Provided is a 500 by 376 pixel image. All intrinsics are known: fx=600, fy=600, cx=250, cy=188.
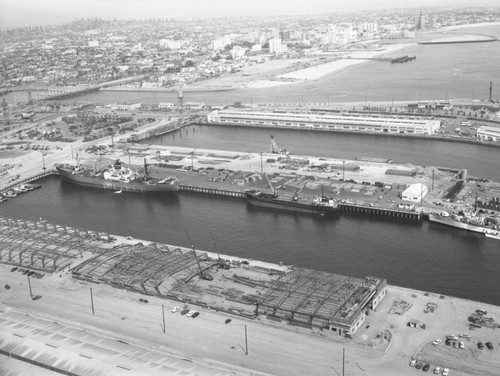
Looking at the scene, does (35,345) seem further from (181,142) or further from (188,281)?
(181,142)

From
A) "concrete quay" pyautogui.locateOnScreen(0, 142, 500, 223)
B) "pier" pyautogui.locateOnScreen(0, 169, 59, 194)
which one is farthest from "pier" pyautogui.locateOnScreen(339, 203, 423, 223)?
"pier" pyautogui.locateOnScreen(0, 169, 59, 194)

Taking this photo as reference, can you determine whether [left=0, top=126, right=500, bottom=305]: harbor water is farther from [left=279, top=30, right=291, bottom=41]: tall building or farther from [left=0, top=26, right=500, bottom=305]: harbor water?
[left=279, top=30, right=291, bottom=41]: tall building

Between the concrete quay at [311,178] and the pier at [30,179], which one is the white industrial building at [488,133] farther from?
the pier at [30,179]

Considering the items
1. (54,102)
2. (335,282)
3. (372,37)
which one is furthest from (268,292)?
(372,37)

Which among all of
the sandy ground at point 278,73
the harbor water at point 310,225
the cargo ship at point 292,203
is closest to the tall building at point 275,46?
the sandy ground at point 278,73

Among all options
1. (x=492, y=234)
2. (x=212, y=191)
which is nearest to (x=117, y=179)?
(x=212, y=191)

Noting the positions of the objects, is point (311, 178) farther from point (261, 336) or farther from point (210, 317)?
point (261, 336)
